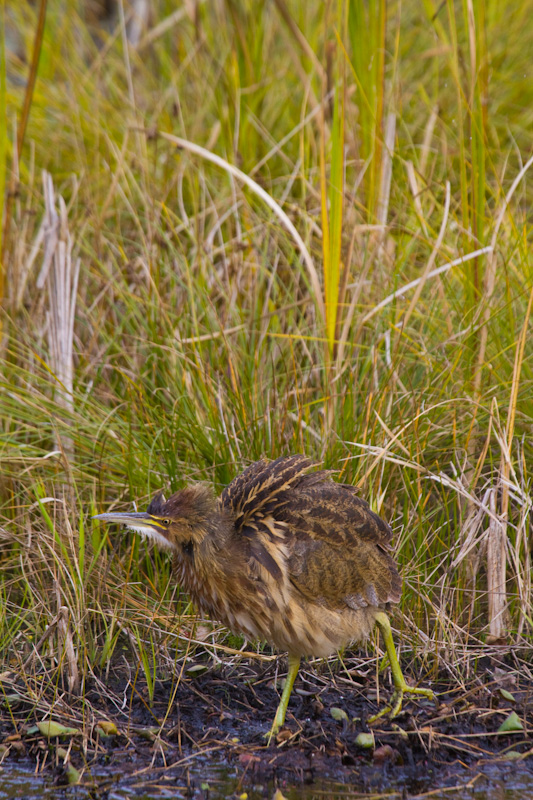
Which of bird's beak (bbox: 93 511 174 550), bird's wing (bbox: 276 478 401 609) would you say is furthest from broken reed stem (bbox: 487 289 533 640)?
bird's beak (bbox: 93 511 174 550)

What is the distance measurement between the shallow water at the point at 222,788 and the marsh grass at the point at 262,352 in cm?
39

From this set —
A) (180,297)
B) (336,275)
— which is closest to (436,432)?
(336,275)

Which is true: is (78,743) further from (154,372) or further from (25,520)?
(154,372)

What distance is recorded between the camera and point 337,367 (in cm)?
386

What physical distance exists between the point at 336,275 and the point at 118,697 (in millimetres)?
1853

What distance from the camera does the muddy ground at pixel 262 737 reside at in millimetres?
2791

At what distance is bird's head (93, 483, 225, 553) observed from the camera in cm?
308

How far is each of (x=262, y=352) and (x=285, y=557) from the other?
1522 millimetres

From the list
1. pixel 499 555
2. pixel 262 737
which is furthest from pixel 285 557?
pixel 499 555

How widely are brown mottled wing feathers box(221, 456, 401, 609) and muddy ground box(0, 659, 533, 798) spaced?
0.41m

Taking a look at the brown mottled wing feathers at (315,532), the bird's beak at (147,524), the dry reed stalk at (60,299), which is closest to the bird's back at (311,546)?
the brown mottled wing feathers at (315,532)

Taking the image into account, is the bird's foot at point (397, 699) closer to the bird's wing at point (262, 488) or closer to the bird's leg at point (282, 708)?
the bird's leg at point (282, 708)

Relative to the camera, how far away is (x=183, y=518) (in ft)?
10.2

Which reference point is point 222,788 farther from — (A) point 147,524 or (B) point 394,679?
(A) point 147,524
